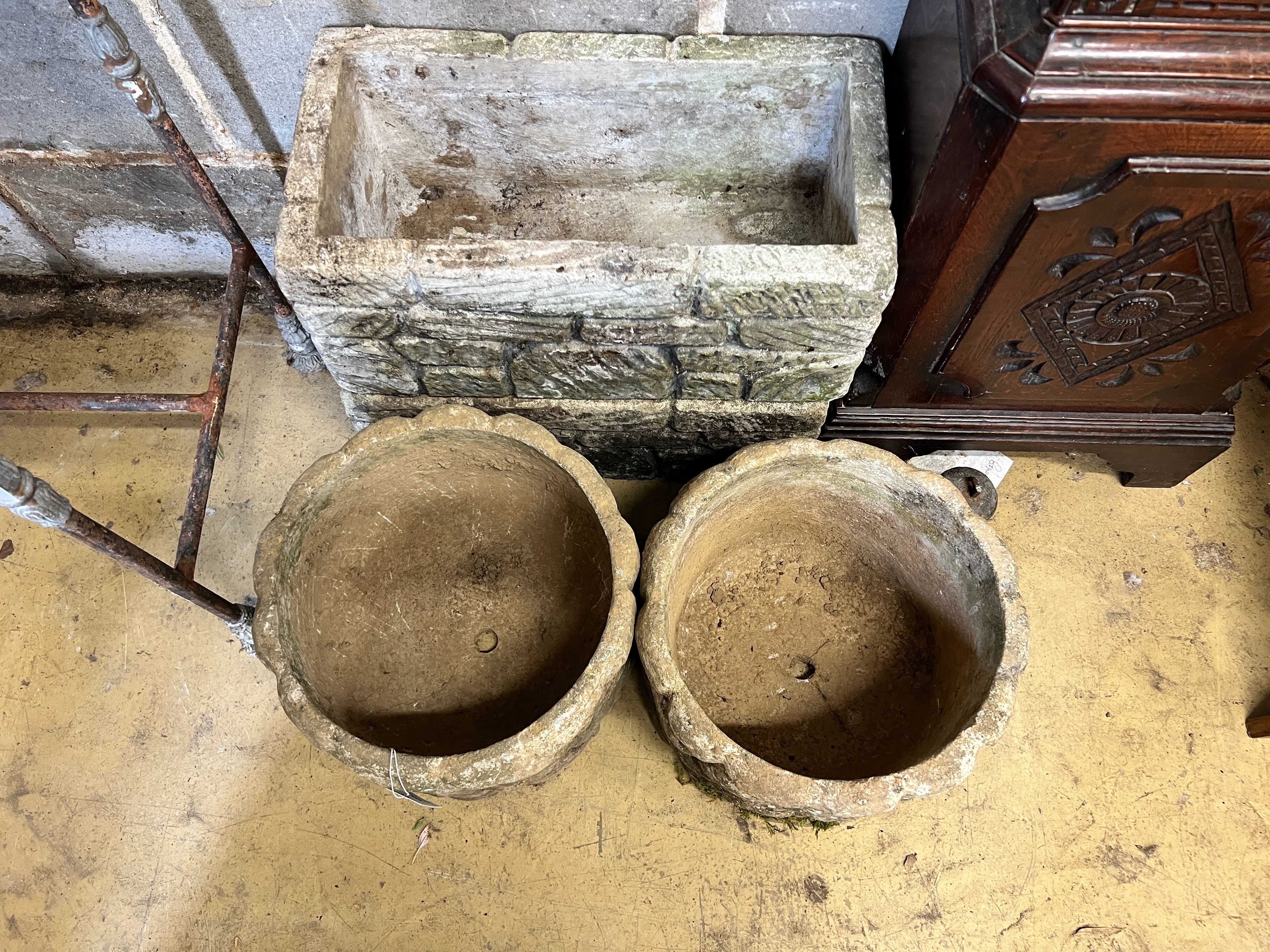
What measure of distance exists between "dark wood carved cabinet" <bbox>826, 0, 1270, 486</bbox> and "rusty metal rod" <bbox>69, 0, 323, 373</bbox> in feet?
6.01

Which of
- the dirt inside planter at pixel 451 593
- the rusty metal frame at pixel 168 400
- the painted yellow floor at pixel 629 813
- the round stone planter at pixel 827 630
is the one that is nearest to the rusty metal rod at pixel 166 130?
the rusty metal frame at pixel 168 400

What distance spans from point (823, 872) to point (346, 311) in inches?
75.1

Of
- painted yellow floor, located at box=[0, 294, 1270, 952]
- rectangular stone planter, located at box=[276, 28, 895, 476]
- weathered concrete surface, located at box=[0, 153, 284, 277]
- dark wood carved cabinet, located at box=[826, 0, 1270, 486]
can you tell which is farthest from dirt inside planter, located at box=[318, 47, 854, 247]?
painted yellow floor, located at box=[0, 294, 1270, 952]

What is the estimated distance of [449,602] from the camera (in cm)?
A: 232

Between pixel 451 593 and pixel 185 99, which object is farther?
pixel 451 593

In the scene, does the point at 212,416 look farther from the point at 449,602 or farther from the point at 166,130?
the point at 449,602

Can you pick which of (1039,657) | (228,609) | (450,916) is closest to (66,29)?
(228,609)

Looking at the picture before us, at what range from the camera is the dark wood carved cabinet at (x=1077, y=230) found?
4.27 feet

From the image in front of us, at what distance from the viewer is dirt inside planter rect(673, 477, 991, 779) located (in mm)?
2062

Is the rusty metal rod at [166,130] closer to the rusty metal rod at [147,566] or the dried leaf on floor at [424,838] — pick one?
the rusty metal rod at [147,566]

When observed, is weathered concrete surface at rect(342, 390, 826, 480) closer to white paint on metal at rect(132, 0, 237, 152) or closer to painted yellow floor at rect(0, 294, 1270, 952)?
painted yellow floor at rect(0, 294, 1270, 952)

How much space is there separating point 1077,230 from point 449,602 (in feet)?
6.12

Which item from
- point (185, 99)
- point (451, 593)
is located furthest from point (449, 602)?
point (185, 99)

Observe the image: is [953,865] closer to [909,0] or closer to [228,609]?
[228,609]
